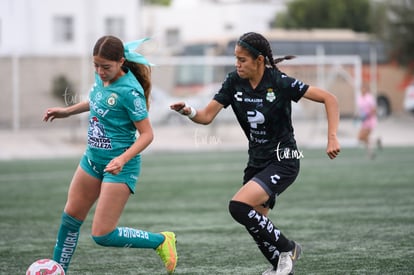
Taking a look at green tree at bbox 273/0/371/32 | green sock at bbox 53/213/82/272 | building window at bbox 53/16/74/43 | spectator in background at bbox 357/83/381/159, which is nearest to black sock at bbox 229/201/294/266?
green sock at bbox 53/213/82/272

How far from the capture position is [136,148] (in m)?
6.43

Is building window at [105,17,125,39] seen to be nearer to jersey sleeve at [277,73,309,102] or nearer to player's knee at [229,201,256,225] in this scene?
jersey sleeve at [277,73,309,102]

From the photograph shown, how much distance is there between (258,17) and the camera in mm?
45719

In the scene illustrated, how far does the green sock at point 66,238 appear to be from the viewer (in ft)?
22.1

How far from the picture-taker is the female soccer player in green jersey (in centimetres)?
652

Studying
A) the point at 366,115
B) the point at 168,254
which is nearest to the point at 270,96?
the point at 168,254

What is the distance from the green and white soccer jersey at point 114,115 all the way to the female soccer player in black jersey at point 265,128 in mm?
390

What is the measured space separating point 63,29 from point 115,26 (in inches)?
91.5

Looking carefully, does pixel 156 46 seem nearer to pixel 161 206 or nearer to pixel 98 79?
pixel 161 206

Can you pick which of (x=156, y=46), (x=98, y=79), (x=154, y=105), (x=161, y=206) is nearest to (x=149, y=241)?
(x=98, y=79)

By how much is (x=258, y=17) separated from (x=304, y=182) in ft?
101

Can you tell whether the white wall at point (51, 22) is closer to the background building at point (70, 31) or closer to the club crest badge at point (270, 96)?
the background building at point (70, 31)

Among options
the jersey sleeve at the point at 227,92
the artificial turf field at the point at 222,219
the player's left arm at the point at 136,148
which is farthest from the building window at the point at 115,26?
the player's left arm at the point at 136,148

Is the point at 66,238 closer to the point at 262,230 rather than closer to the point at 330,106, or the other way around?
the point at 262,230
